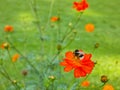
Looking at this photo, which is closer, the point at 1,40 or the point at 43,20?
the point at 1,40

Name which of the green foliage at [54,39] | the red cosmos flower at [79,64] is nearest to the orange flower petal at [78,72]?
the red cosmos flower at [79,64]

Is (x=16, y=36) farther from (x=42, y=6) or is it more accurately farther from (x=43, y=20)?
(x=42, y=6)

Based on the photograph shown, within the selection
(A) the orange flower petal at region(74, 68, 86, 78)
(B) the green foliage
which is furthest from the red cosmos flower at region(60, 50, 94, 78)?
(B) the green foliage

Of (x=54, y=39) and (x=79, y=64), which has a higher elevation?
(x=79, y=64)

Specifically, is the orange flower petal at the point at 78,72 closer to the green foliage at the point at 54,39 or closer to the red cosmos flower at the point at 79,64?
the red cosmos flower at the point at 79,64

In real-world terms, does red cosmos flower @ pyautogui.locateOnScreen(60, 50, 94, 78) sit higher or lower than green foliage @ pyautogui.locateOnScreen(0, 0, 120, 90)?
higher

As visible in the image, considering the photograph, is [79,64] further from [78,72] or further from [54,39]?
[54,39]

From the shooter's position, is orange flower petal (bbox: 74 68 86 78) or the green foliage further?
the green foliage

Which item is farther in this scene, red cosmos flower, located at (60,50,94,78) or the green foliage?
the green foliage

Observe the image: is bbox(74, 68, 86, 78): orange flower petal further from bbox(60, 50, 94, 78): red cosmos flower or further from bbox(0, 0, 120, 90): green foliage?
bbox(0, 0, 120, 90): green foliage

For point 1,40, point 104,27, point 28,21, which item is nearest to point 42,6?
point 28,21

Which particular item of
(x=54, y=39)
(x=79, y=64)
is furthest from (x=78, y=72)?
(x=54, y=39)
